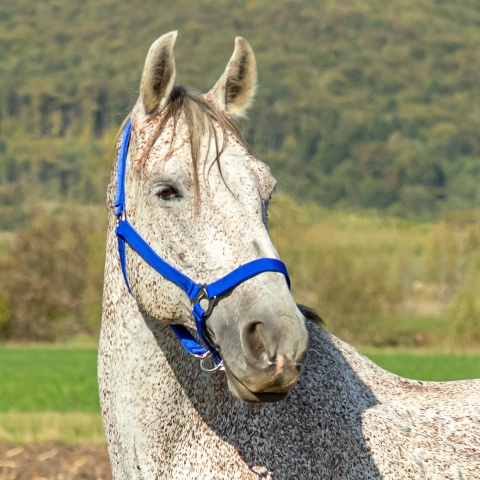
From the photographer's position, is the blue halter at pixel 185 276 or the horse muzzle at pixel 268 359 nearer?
the horse muzzle at pixel 268 359

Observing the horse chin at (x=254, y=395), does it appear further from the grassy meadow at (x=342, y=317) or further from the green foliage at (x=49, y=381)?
the green foliage at (x=49, y=381)

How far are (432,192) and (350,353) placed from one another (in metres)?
169

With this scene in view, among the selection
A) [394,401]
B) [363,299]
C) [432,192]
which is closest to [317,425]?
[394,401]

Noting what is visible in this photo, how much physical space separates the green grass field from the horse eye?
1062 cm

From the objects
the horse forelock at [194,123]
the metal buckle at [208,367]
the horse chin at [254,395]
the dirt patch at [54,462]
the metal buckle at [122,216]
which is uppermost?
the horse forelock at [194,123]

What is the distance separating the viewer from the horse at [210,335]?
3637mm

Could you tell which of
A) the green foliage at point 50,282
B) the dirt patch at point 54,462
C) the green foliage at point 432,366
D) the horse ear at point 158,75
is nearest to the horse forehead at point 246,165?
the horse ear at point 158,75

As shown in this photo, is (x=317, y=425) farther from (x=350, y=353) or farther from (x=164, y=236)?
(x=164, y=236)

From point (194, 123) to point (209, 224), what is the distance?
1.57 ft

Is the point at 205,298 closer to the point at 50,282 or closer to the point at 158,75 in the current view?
the point at 158,75

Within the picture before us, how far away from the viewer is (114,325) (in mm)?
4176

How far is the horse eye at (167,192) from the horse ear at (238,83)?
2.05 ft

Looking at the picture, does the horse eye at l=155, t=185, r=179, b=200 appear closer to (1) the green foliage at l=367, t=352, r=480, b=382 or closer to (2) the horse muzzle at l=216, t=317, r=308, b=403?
(2) the horse muzzle at l=216, t=317, r=308, b=403

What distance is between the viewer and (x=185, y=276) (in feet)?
12.2
